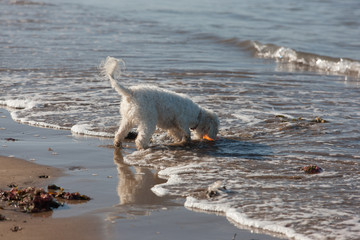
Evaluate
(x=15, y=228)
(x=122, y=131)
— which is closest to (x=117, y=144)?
(x=122, y=131)

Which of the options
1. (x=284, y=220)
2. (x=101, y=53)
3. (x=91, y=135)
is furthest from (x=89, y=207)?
(x=101, y=53)

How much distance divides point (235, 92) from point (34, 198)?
26.2 feet

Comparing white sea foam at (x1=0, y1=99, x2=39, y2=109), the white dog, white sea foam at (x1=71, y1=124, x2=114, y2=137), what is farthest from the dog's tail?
white sea foam at (x1=0, y1=99, x2=39, y2=109)

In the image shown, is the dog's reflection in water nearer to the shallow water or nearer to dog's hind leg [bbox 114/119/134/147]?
the shallow water

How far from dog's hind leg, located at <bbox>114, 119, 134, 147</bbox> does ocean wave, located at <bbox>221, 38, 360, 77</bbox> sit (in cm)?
1043

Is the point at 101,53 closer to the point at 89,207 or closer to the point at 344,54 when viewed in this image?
the point at 344,54

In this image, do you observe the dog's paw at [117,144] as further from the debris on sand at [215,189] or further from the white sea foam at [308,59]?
the white sea foam at [308,59]

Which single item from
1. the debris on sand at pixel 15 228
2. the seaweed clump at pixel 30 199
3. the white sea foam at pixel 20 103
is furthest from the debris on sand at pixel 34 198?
the white sea foam at pixel 20 103

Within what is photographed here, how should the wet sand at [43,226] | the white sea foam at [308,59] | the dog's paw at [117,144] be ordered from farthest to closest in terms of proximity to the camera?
1. the white sea foam at [308,59]
2. the dog's paw at [117,144]
3. the wet sand at [43,226]

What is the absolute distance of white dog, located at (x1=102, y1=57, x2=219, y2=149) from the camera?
805 cm

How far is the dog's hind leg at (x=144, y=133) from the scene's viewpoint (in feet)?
26.9

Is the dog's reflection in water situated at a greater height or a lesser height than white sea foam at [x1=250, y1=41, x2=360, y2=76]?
lesser

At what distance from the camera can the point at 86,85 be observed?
1360 cm

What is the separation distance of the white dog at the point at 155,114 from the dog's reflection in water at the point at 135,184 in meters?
0.55
